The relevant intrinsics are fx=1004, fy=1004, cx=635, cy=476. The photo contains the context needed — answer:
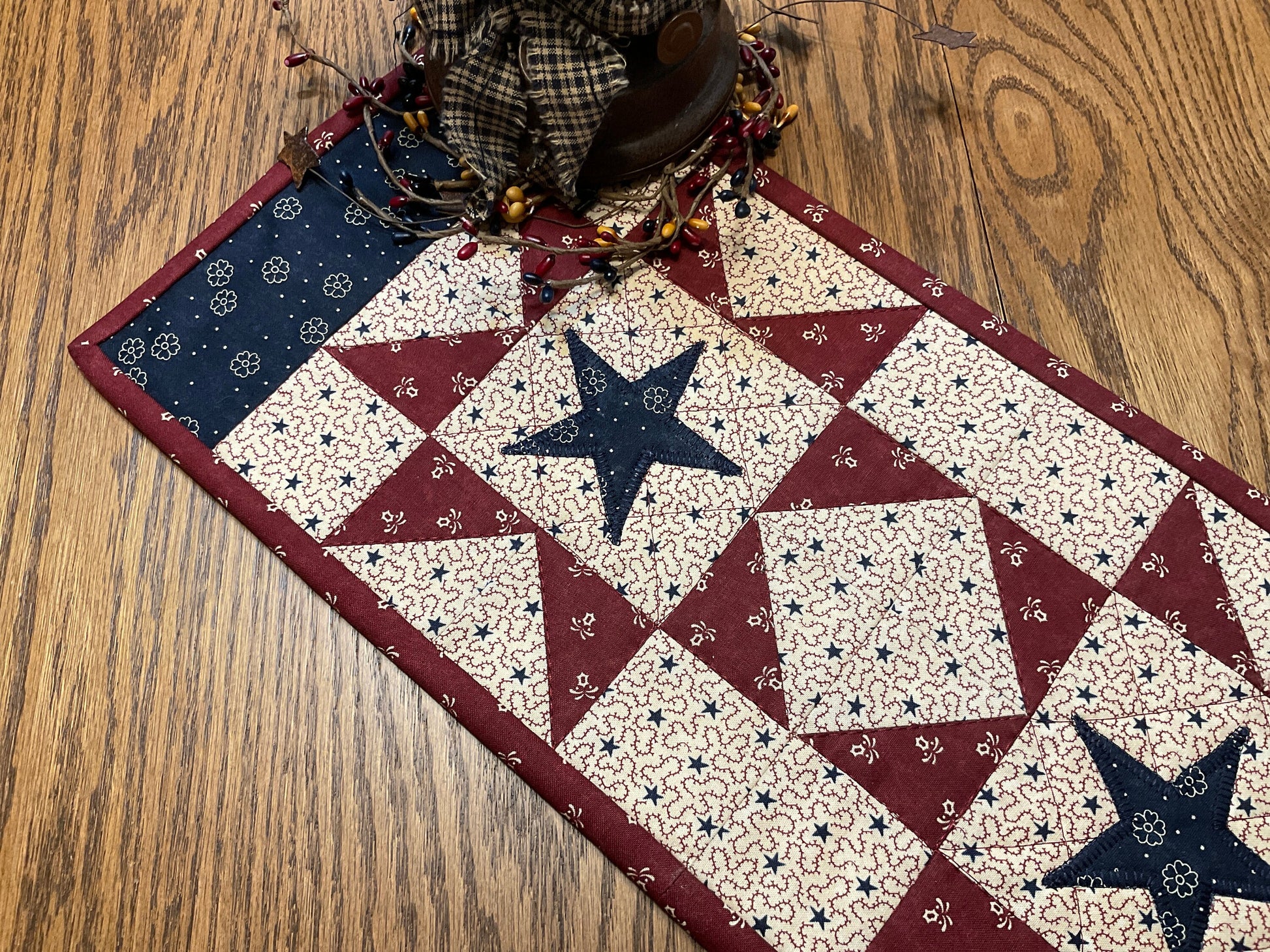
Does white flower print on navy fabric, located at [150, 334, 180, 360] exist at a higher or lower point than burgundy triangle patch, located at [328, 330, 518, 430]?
lower

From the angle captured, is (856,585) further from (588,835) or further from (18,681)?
(18,681)

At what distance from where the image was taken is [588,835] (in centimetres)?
82

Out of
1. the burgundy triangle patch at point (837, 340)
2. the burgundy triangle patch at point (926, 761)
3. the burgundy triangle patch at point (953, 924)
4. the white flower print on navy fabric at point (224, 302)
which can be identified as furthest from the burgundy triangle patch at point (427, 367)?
the burgundy triangle patch at point (953, 924)

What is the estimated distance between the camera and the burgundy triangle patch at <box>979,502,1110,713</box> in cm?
85

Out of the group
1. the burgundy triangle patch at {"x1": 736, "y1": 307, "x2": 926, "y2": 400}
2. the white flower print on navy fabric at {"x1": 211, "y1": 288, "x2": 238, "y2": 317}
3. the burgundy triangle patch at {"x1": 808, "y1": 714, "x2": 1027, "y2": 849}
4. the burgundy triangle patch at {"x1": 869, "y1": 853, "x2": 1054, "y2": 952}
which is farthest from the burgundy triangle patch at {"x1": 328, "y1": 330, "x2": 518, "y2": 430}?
the burgundy triangle patch at {"x1": 869, "y1": 853, "x2": 1054, "y2": 952}

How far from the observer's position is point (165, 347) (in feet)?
3.25

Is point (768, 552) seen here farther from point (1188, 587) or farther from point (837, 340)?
point (1188, 587)

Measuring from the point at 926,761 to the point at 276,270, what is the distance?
773 millimetres

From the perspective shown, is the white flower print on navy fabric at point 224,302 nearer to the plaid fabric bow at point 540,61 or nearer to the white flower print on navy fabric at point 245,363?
the white flower print on navy fabric at point 245,363

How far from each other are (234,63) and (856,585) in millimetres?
902

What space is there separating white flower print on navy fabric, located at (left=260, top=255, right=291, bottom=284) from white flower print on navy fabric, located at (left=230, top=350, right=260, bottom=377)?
0.08m

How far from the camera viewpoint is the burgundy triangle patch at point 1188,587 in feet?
2.78

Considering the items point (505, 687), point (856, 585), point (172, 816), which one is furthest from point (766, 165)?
point (172, 816)

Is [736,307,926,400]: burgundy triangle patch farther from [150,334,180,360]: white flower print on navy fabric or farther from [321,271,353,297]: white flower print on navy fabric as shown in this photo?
[150,334,180,360]: white flower print on navy fabric
